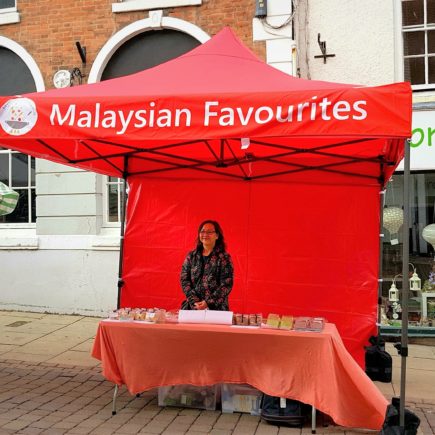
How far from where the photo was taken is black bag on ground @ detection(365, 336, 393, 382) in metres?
5.71

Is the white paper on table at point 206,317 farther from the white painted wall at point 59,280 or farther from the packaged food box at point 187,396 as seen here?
the white painted wall at point 59,280

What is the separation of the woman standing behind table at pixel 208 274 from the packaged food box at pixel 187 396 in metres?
0.74

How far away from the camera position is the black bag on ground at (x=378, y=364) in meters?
5.71

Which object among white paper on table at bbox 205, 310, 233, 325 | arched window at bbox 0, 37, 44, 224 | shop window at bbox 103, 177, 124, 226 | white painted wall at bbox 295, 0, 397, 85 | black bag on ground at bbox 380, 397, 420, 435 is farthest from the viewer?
arched window at bbox 0, 37, 44, 224

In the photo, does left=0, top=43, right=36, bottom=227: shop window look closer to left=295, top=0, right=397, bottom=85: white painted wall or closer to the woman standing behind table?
left=295, top=0, right=397, bottom=85: white painted wall

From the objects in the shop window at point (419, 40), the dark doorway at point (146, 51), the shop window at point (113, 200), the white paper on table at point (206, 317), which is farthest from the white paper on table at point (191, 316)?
the shop window at point (419, 40)

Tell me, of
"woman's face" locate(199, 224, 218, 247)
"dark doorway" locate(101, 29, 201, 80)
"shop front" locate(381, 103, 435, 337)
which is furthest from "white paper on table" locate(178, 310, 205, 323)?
"dark doorway" locate(101, 29, 201, 80)

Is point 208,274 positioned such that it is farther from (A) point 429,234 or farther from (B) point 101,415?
(A) point 429,234

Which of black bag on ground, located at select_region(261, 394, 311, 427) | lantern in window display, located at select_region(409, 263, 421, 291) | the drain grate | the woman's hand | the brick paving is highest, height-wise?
the woman's hand

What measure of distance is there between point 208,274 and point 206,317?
1.89 ft

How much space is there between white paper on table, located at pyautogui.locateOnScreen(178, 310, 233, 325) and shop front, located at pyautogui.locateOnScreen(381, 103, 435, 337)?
12.9 feet

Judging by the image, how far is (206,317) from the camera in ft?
15.6

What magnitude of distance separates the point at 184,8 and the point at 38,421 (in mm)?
6852

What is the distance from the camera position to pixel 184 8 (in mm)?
8891
